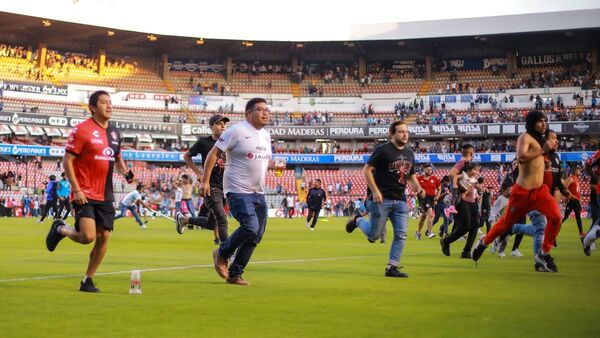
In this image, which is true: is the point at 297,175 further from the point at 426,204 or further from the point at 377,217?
the point at 377,217

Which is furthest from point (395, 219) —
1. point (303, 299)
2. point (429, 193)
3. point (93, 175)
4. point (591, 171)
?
point (429, 193)

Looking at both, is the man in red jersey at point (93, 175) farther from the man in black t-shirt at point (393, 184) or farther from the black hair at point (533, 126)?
the black hair at point (533, 126)

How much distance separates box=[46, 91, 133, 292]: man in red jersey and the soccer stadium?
0.02 m

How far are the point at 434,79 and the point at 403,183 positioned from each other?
6786cm

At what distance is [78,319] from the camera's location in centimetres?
700

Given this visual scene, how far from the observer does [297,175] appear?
71.2 metres

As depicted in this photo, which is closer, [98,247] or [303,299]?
[303,299]

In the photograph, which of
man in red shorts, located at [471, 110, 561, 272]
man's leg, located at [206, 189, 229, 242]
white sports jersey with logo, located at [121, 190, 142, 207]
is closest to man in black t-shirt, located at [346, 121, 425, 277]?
man in red shorts, located at [471, 110, 561, 272]

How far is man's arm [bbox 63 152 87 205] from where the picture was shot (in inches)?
344

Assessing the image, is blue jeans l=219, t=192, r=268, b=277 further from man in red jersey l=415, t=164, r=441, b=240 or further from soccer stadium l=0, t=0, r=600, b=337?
man in red jersey l=415, t=164, r=441, b=240

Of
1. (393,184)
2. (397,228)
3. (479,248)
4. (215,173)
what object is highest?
(215,173)

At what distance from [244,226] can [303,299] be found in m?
1.59

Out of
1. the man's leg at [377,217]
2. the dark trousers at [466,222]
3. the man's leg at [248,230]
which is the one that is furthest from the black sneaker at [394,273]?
the dark trousers at [466,222]

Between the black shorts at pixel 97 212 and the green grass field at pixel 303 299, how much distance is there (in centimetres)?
74
